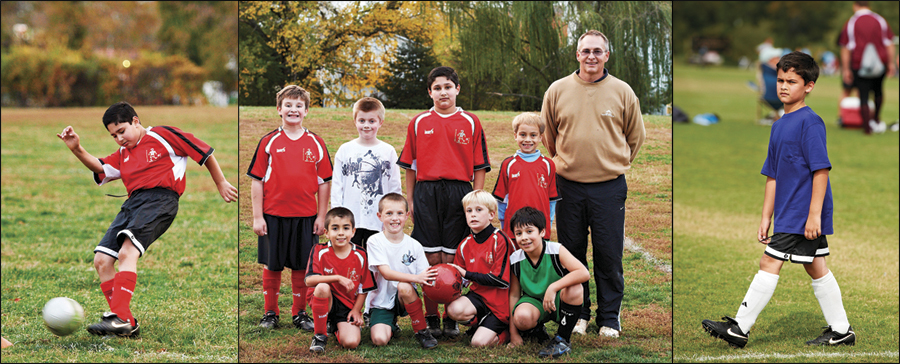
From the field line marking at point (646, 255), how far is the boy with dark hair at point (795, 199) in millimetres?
563

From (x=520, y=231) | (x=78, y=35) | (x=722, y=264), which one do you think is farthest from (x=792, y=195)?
(x=78, y=35)

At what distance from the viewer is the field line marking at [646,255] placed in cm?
478

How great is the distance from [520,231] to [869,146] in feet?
33.3

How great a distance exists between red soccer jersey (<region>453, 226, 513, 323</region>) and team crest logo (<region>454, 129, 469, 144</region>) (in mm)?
544

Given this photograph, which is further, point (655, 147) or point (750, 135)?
point (750, 135)

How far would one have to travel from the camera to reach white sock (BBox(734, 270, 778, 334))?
162 inches

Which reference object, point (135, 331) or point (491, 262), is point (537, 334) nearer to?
point (491, 262)

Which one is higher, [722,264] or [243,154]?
[243,154]

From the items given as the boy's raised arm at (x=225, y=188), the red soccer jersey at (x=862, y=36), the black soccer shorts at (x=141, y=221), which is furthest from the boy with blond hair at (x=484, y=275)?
the red soccer jersey at (x=862, y=36)

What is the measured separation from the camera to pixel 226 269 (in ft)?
21.3

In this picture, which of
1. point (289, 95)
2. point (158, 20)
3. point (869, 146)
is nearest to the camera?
point (289, 95)

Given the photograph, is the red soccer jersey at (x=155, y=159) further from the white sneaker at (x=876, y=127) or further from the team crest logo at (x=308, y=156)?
the white sneaker at (x=876, y=127)

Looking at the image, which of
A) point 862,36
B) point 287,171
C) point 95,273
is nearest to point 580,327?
point 287,171

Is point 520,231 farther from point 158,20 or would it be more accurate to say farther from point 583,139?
point 158,20
